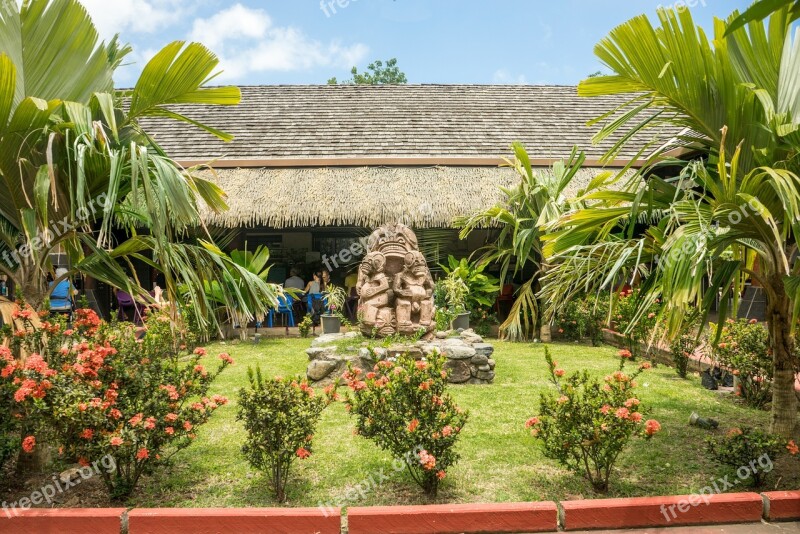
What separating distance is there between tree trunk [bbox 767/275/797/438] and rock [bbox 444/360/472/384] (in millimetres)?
3626

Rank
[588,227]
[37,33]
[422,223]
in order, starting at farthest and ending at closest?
[422,223]
[588,227]
[37,33]

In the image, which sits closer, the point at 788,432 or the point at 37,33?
the point at 37,33

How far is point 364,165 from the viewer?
44.9ft

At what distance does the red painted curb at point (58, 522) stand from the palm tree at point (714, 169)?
3.35 m

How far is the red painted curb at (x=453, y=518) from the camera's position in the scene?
355cm

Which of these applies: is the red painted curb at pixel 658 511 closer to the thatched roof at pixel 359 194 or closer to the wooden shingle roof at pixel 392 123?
the thatched roof at pixel 359 194

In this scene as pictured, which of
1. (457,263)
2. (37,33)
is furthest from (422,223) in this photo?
(37,33)

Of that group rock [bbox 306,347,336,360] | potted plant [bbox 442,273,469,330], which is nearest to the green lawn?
rock [bbox 306,347,336,360]

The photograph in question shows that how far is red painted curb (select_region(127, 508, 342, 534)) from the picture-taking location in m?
3.50

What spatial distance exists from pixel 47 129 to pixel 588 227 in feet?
12.0

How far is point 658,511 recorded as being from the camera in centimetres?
362

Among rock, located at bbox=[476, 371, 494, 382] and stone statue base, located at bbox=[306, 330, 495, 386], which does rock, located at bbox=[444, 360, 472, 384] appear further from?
rock, located at bbox=[476, 371, 494, 382]

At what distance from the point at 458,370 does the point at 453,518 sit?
4.02m

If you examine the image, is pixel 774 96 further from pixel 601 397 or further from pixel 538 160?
pixel 538 160
